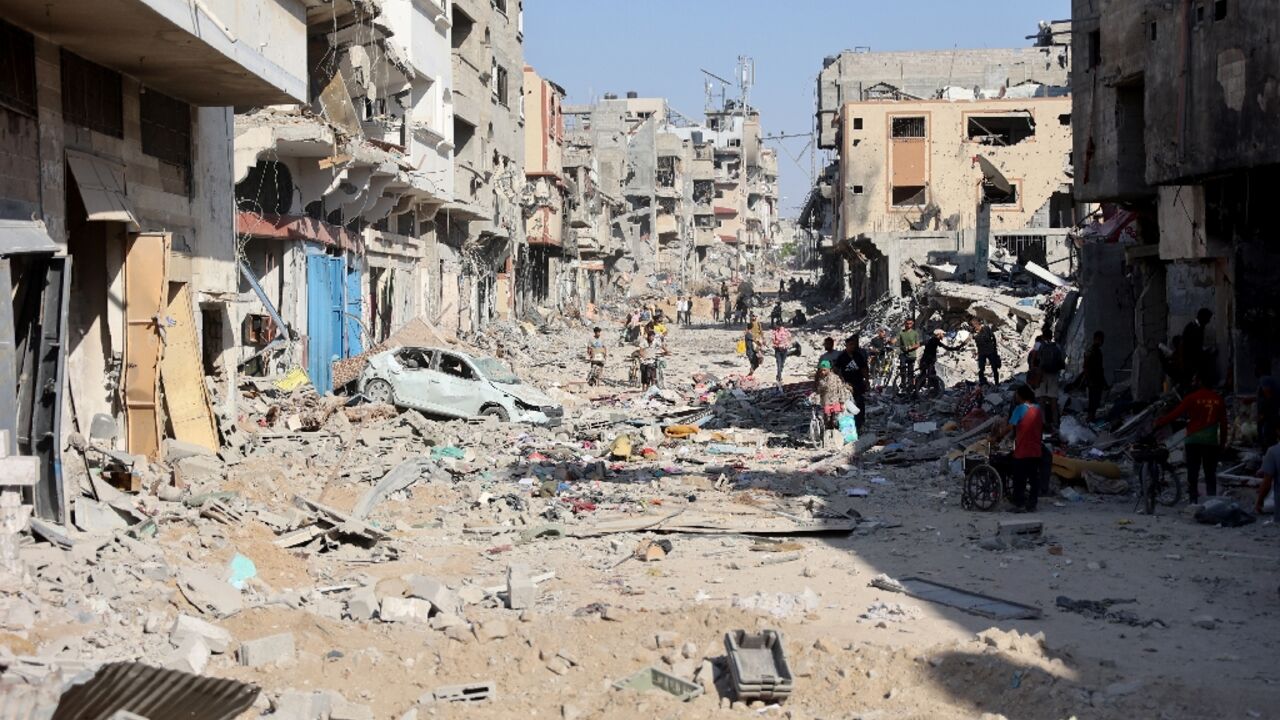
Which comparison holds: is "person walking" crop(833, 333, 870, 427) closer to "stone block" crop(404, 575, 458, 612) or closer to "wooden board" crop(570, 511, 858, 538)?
"wooden board" crop(570, 511, 858, 538)

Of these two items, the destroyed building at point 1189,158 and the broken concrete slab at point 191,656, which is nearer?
the broken concrete slab at point 191,656

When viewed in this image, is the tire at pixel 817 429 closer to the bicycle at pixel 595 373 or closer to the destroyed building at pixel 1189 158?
the destroyed building at pixel 1189 158

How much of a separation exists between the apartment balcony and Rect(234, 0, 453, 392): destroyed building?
4103 mm

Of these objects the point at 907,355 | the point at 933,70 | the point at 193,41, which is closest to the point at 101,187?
the point at 193,41

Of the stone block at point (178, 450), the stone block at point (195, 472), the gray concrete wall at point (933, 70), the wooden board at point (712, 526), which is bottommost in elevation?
the wooden board at point (712, 526)

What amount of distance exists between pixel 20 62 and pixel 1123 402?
15.9m

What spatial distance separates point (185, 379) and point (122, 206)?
2.41 metres

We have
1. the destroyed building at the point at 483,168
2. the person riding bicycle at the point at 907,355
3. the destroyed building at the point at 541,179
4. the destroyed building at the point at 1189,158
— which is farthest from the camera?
the destroyed building at the point at 541,179

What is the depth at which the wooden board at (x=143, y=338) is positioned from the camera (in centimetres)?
1395

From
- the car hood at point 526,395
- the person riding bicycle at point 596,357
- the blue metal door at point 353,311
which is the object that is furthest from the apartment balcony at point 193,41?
the person riding bicycle at point 596,357

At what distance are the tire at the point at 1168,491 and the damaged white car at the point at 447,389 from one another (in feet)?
32.2

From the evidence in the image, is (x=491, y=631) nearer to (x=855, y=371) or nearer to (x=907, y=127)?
(x=855, y=371)

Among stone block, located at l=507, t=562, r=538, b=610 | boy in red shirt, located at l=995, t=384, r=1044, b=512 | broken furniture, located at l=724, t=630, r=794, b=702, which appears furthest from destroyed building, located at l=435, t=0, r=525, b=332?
broken furniture, located at l=724, t=630, r=794, b=702

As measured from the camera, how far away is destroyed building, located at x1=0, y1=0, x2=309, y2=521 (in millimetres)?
11164
